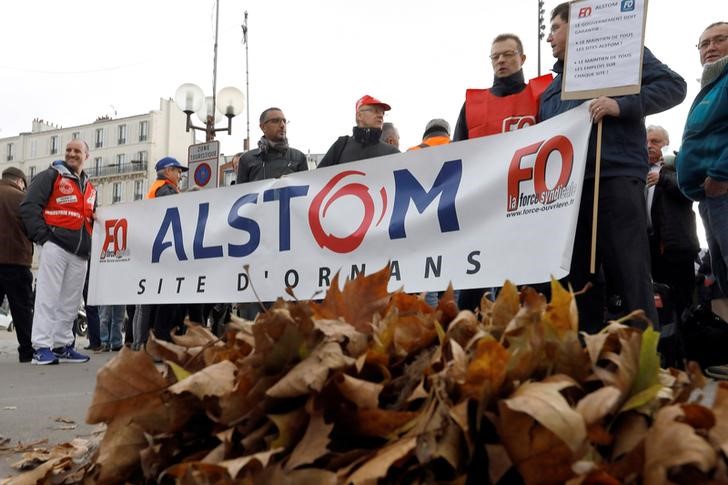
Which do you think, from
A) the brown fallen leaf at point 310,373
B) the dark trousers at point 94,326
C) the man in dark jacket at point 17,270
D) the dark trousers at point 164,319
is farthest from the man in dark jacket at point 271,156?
the brown fallen leaf at point 310,373

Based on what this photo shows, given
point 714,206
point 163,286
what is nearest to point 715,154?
point 714,206

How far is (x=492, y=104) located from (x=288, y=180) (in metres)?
1.57

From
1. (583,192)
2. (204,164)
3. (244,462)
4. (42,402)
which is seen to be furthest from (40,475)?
(204,164)

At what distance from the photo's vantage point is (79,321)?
1928 cm

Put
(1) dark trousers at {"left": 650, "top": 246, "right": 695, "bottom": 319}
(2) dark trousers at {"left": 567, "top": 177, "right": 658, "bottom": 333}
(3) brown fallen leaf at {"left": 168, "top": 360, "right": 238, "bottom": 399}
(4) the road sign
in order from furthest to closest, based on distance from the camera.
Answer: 1. (4) the road sign
2. (1) dark trousers at {"left": 650, "top": 246, "right": 695, "bottom": 319}
3. (2) dark trousers at {"left": 567, "top": 177, "right": 658, "bottom": 333}
4. (3) brown fallen leaf at {"left": 168, "top": 360, "right": 238, "bottom": 399}

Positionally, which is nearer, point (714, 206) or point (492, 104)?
point (714, 206)

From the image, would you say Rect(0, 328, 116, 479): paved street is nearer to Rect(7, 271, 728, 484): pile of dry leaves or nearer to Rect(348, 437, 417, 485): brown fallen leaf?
Rect(7, 271, 728, 484): pile of dry leaves

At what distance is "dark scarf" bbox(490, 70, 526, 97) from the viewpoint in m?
4.43

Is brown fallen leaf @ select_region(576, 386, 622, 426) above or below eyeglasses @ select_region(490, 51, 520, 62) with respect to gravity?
below

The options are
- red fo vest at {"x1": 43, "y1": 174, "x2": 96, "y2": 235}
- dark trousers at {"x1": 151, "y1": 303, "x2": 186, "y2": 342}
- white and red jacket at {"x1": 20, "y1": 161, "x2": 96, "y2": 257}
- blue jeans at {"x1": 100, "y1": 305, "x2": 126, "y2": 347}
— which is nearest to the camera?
white and red jacket at {"x1": 20, "y1": 161, "x2": 96, "y2": 257}

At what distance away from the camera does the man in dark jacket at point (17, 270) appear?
22.7 feet

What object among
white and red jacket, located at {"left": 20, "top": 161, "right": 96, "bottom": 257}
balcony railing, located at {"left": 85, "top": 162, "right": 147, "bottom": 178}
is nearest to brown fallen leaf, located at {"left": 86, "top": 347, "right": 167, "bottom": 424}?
white and red jacket, located at {"left": 20, "top": 161, "right": 96, "bottom": 257}

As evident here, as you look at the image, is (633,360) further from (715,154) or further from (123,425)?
(715,154)

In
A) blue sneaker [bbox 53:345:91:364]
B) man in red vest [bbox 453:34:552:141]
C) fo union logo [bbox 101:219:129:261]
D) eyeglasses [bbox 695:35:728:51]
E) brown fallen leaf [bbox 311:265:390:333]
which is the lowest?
blue sneaker [bbox 53:345:91:364]
